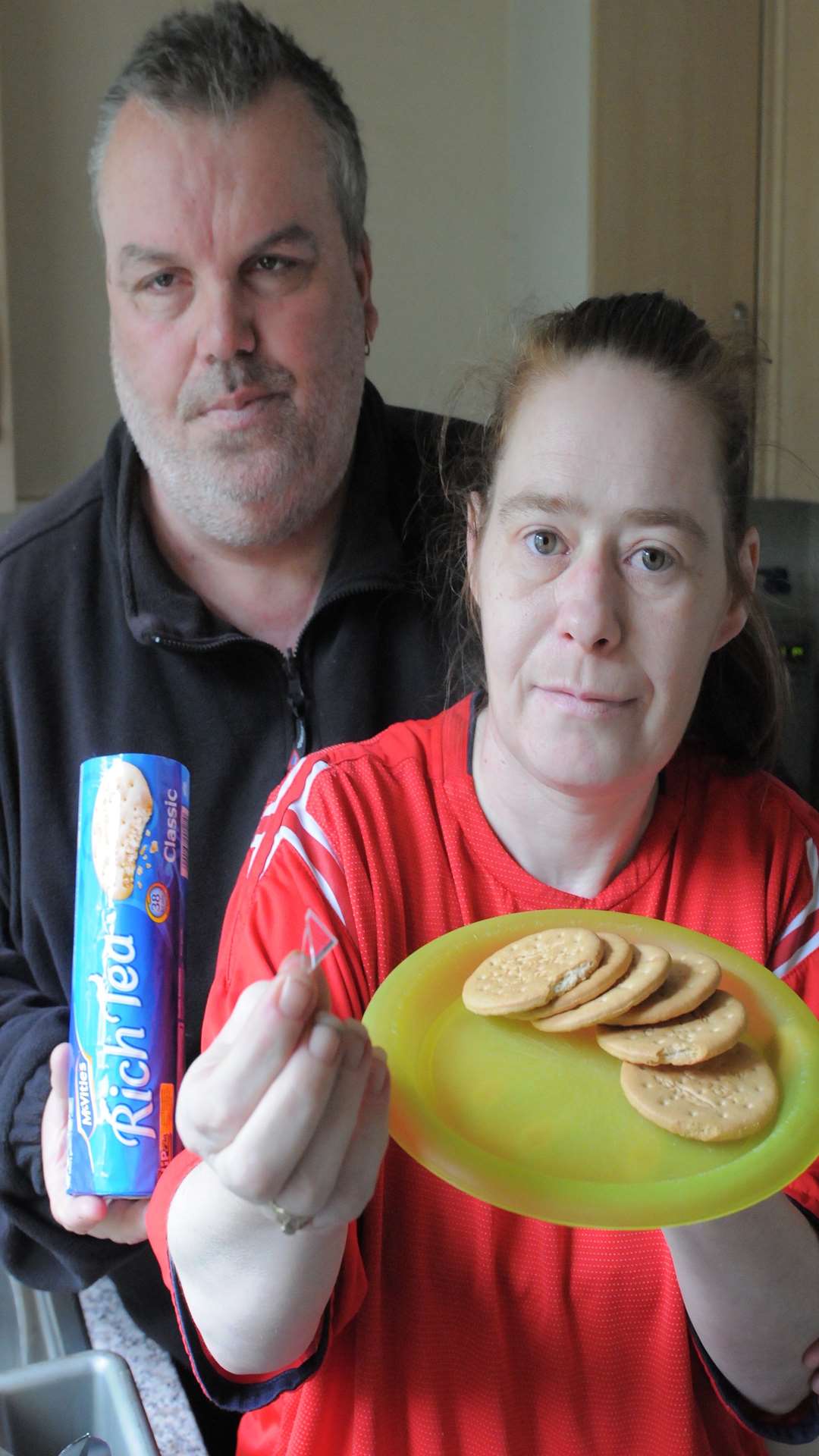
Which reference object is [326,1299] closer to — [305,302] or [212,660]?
[212,660]

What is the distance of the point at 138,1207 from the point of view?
103cm

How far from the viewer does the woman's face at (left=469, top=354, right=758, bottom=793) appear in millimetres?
960

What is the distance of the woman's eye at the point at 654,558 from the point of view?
0.98 metres

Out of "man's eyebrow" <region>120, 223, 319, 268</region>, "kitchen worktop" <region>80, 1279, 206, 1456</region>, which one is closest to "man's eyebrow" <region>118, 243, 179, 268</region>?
"man's eyebrow" <region>120, 223, 319, 268</region>

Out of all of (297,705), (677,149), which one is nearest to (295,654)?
(297,705)

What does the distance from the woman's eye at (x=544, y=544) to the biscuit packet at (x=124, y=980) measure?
1.07 feet

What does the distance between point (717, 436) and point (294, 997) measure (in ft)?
2.01

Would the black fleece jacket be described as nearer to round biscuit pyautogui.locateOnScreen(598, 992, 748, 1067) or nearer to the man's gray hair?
the man's gray hair

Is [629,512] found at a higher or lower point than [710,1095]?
higher

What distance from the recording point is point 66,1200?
3.37 ft

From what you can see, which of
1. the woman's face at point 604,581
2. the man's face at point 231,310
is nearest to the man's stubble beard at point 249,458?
the man's face at point 231,310

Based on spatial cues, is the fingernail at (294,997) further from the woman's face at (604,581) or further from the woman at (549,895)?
the woman's face at (604,581)

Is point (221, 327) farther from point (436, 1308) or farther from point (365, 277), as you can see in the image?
point (436, 1308)

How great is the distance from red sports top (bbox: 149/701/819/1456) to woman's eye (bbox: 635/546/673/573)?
272mm
